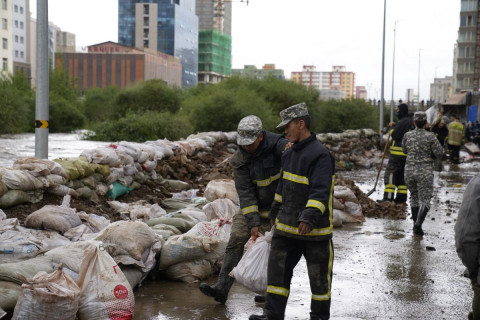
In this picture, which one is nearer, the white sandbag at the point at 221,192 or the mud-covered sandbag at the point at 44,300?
the mud-covered sandbag at the point at 44,300

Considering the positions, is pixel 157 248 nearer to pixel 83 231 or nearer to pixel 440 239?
pixel 83 231

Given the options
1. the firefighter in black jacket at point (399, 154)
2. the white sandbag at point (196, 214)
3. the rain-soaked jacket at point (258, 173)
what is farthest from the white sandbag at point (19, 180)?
the firefighter in black jacket at point (399, 154)

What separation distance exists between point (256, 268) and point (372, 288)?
66.9 inches

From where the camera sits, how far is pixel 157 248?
239 inches

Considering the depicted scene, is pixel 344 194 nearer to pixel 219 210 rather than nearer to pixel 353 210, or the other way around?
pixel 353 210

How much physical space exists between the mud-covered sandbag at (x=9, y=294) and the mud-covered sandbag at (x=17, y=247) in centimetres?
98

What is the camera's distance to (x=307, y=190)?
4.36 m

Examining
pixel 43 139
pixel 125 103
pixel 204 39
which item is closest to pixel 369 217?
pixel 43 139

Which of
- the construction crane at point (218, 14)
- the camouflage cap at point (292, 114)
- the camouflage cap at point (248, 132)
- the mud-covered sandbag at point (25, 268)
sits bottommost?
the mud-covered sandbag at point (25, 268)

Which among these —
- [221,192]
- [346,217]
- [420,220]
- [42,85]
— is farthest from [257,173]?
[42,85]

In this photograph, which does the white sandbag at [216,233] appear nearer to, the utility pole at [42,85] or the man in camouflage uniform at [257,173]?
the man in camouflage uniform at [257,173]

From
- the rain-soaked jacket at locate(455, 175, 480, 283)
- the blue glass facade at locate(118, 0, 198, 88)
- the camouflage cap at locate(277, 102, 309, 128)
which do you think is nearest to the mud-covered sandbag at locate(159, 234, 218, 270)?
the camouflage cap at locate(277, 102, 309, 128)

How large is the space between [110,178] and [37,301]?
5321 mm

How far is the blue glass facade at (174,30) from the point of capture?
136m
